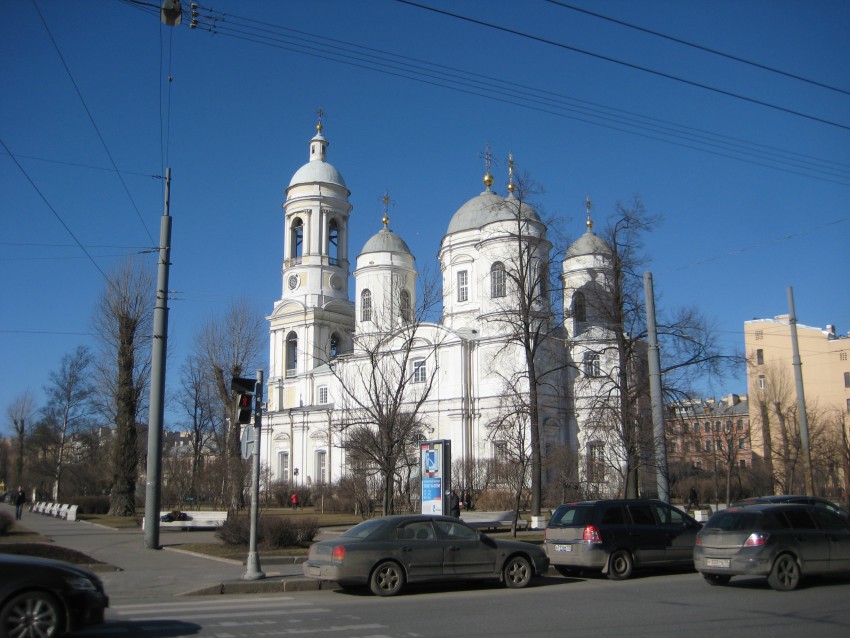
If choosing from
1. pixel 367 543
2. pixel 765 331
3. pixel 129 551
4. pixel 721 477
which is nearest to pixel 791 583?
pixel 367 543

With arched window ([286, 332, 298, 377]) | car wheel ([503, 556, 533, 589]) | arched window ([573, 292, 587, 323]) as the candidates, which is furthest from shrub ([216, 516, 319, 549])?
arched window ([286, 332, 298, 377])

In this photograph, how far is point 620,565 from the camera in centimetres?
1544

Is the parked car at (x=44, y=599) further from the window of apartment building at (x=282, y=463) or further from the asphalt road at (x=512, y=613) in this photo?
the window of apartment building at (x=282, y=463)

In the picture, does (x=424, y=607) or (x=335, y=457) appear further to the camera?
(x=335, y=457)

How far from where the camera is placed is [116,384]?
35500 mm

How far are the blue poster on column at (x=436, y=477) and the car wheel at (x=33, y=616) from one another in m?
12.9

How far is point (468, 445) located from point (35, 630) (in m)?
44.7

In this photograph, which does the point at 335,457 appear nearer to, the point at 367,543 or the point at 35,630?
the point at 367,543

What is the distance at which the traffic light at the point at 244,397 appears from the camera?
598 inches

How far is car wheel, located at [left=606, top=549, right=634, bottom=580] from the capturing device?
15.3 meters

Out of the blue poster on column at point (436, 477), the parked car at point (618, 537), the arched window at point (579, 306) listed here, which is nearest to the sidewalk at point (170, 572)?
the blue poster on column at point (436, 477)

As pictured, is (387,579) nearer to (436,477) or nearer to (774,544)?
(774,544)

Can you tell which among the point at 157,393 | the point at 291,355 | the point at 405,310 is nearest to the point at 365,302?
the point at 291,355

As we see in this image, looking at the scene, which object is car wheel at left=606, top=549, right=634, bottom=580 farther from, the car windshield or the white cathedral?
the white cathedral
